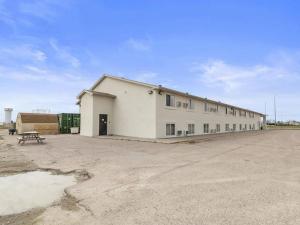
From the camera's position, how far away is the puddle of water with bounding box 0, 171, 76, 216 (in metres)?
5.17

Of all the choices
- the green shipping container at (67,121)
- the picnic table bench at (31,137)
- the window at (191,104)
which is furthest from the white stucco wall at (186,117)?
the green shipping container at (67,121)

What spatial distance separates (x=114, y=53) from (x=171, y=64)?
6891 mm

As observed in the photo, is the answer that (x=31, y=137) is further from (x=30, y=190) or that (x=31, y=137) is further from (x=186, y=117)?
(x=186, y=117)

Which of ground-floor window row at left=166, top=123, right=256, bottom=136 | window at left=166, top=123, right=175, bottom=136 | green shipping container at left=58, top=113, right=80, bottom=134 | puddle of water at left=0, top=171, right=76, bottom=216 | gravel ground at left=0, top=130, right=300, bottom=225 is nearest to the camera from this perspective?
gravel ground at left=0, top=130, right=300, bottom=225

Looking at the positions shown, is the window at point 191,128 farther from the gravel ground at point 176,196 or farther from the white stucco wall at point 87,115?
the gravel ground at point 176,196

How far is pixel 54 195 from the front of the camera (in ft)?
19.1

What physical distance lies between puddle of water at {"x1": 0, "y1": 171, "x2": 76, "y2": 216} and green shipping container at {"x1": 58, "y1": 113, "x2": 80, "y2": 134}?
894 inches

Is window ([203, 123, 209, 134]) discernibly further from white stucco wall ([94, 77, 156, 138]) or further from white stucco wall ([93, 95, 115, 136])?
white stucco wall ([93, 95, 115, 136])

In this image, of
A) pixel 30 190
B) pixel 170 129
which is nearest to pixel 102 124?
pixel 170 129

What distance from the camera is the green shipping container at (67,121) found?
30016 millimetres

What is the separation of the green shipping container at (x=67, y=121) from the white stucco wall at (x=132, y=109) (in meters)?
6.19

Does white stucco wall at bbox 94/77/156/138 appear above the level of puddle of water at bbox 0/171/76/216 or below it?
above

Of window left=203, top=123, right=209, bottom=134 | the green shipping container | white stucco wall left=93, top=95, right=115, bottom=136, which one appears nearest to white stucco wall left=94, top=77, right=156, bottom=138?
white stucco wall left=93, top=95, right=115, bottom=136

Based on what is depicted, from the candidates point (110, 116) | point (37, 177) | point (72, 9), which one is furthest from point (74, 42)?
point (37, 177)
